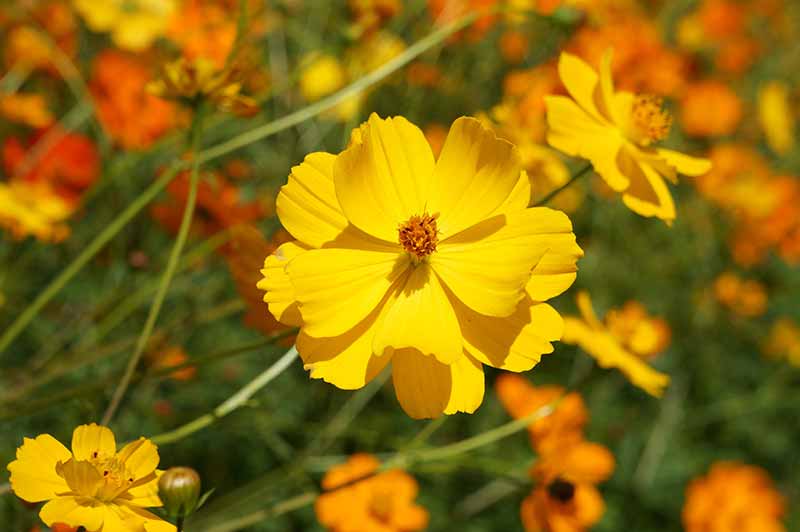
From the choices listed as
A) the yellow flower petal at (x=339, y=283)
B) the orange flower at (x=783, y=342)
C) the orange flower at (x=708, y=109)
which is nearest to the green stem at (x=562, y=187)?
the yellow flower petal at (x=339, y=283)

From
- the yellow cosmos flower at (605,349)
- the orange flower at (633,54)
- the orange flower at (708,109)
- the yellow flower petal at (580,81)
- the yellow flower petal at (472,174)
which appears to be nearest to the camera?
the yellow flower petal at (472,174)

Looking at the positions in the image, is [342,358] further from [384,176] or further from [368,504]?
[368,504]

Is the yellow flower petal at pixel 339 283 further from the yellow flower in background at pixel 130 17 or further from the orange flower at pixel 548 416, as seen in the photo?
the yellow flower in background at pixel 130 17

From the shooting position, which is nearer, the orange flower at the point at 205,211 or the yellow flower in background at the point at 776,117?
the orange flower at the point at 205,211

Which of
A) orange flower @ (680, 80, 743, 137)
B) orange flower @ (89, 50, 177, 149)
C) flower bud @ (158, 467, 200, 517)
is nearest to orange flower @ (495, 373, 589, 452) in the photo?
flower bud @ (158, 467, 200, 517)

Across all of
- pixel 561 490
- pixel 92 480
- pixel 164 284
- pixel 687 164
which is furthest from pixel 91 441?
pixel 687 164

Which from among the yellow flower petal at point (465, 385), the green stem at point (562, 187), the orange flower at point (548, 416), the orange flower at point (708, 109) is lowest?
the orange flower at point (548, 416)
